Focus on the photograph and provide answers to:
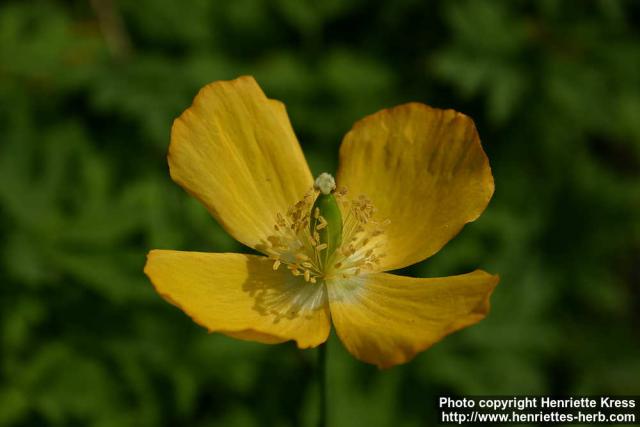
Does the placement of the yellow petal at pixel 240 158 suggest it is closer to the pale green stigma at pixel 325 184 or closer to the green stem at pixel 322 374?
the pale green stigma at pixel 325 184

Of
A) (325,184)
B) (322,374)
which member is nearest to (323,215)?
(325,184)

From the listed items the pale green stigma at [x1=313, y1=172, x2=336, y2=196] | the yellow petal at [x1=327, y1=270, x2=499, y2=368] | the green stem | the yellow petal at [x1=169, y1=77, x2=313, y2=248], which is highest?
the yellow petal at [x1=169, y1=77, x2=313, y2=248]

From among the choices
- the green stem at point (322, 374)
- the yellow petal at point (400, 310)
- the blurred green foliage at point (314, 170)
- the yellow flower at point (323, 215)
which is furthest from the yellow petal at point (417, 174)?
the blurred green foliage at point (314, 170)

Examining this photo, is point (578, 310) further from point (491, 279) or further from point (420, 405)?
point (491, 279)

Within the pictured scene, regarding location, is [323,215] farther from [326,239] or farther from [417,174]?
[417,174]

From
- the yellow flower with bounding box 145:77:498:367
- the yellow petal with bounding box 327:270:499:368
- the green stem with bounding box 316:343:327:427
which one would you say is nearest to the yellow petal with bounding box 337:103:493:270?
the yellow flower with bounding box 145:77:498:367

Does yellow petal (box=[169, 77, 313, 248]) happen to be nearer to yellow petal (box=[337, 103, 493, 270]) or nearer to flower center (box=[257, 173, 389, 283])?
flower center (box=[257, 173, 389, 283])
